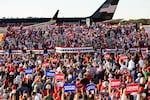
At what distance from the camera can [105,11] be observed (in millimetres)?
72875

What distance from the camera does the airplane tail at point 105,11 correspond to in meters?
68.2

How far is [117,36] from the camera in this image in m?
47.0

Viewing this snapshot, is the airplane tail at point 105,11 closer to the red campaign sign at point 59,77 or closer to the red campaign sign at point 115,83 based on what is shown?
the red campaign sign at point 59,77

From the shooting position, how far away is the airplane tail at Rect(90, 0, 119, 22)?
68.2 m

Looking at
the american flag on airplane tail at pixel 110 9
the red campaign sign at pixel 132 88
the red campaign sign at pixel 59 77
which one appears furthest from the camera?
the american flag on airplane tail at pixel 110 9

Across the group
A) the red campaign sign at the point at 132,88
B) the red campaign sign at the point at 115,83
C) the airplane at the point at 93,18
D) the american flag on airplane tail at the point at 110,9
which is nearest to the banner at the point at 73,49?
the red campaign sign at the point at 115,83

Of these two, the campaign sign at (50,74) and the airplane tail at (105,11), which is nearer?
the campaign sign at (50,74)

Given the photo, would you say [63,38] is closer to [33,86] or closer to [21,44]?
[21,44]

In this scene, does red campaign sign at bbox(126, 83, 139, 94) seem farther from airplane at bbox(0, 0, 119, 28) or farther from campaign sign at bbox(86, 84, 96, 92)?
airplane at bbox(0, 0, 119, 28)

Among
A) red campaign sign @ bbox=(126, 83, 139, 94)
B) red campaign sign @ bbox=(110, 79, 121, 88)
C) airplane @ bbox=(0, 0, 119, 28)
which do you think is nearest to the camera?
red campaign sign @ bbox=(126, 83, 139, 94)

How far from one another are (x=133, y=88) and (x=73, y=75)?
4.21m

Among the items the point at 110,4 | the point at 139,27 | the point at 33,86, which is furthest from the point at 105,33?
the point at 33,86

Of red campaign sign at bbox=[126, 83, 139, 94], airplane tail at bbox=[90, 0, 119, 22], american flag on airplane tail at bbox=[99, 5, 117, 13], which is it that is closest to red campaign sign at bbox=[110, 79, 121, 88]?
red campaign sign at bbox=[126, 83, 139, 94]

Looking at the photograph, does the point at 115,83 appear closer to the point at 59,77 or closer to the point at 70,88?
the point at 70,88
